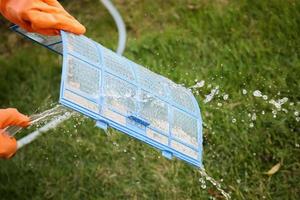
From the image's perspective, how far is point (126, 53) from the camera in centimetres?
289

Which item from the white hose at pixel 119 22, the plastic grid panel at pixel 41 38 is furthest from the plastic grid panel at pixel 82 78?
the white hose at pixel 119 22

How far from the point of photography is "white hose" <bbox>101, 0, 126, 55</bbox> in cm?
289

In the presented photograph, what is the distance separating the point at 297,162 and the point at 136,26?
1.21 meters

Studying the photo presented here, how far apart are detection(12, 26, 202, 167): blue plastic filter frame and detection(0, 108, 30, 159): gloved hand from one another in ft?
1.06

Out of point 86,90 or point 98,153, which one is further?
point 98,153

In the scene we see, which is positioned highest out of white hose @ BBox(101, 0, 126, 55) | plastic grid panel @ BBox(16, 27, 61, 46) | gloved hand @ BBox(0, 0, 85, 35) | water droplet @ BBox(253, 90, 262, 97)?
white hose @ BBox(101, 0, 126, 55)

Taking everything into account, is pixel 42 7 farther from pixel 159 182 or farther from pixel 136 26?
pixel 136 26

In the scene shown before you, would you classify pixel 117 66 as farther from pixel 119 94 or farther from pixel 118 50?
pixel 118 50

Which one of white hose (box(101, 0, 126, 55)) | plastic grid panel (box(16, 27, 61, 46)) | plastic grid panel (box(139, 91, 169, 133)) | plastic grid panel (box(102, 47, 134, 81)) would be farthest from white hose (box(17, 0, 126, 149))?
plastic grid panel (box(139, 91, 169, 133))

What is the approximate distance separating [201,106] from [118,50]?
0.60m

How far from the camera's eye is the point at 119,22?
2998 millimetres

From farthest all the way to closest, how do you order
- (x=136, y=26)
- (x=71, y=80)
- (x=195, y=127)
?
A: (x=136, y=26)
(x=195, y=127)
(x=71, y=80)

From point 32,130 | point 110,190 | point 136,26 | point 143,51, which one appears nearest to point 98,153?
point 110,190

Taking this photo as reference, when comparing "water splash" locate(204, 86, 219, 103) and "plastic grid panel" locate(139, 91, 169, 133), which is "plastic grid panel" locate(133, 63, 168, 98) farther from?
"water splash" locate(204, 86, 219, 103)
